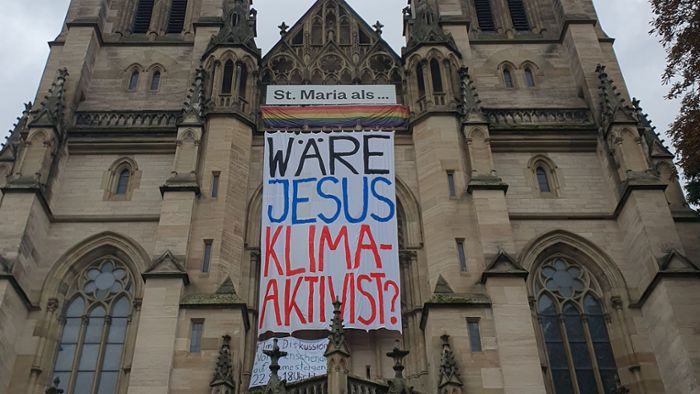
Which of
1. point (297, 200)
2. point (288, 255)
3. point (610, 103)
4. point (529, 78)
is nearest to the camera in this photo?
point (288, 255)

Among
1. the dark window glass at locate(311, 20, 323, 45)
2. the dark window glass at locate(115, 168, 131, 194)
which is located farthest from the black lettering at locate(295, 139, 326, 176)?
the dark window glass at locate(311, 20, 323, 45)

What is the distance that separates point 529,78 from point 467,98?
4327 mm

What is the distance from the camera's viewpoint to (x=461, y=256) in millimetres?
19719

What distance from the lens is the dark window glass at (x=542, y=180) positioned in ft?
73.9

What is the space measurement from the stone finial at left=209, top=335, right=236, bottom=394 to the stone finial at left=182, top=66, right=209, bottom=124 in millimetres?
7982

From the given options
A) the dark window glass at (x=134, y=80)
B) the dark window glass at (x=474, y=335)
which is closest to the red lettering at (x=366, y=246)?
the dark window glass at (x=474, y=335)

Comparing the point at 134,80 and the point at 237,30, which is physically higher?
the point at 237,30

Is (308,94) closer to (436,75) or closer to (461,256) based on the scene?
(436,75)

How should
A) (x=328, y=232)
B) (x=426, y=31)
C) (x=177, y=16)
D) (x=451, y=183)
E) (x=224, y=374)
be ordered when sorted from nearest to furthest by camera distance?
(x=224, y=374)
(x=328, y=232)
(x=451, y=183)
(x=426, y=31)
(x=177, y=16)

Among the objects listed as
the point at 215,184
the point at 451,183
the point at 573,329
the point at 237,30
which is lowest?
the point at 573,329

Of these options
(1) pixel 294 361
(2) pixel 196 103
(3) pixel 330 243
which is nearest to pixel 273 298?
(1) pixel 294 361

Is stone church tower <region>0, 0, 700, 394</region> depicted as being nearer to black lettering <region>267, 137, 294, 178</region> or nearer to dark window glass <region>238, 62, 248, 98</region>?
dark window glass <region>238, 62, 248, 98</region>

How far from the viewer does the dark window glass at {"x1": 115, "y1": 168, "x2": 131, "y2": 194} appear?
2261 centimetres

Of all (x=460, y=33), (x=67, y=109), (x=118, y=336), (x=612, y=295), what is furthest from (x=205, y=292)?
(x=460, y=33)
